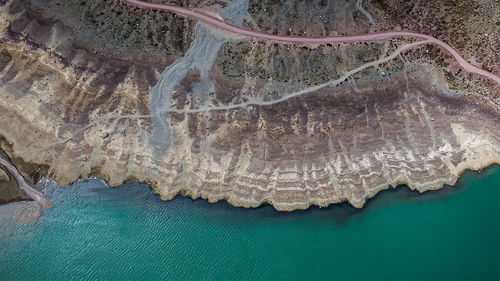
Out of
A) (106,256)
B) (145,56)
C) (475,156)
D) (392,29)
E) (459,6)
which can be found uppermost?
(459,6)

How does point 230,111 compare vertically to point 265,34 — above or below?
below

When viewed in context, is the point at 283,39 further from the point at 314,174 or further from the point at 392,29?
the point at 314,174

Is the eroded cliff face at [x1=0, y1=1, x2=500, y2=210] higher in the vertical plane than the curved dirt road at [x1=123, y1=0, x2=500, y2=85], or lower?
lower

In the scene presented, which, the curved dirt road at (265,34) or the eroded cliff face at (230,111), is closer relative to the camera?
the curved dirt road at (265,34)

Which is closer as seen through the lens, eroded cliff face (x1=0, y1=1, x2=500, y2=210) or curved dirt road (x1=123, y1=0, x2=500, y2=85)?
curved dirt road (x1=123, y1=0, x2=500, y2=85)

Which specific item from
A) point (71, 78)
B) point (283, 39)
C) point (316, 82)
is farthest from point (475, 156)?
point (71, 78)

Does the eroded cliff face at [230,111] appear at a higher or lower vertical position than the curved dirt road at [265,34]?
lower

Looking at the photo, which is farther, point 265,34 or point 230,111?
point 230,111

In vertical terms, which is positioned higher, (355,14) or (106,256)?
(355,14)
